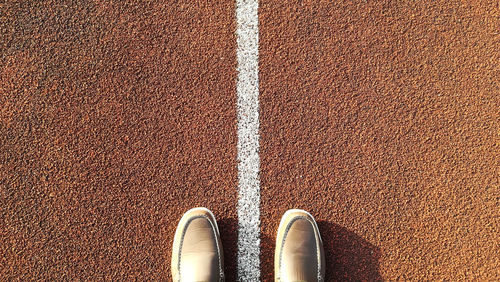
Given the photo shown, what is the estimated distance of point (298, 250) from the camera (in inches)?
76.2

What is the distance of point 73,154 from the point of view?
1992 mm

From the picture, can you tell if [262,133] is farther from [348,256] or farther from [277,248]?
[348,256]

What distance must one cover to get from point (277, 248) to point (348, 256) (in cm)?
44

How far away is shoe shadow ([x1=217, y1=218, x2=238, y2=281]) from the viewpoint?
1942 millimetres

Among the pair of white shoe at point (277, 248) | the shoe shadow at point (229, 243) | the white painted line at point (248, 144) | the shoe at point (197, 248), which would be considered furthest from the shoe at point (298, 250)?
the shoe at point (197, 248)

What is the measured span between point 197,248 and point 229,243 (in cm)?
20

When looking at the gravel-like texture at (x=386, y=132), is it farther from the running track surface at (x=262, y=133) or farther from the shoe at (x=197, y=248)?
the shoe at (x=197, y=248)

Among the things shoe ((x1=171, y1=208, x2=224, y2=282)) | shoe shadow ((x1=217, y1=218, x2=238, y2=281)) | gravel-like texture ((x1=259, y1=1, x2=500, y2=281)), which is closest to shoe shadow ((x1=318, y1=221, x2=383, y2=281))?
gravel-like texture ((x1=259, y1=1, x2=500, y2=281))

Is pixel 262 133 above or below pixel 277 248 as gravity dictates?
above

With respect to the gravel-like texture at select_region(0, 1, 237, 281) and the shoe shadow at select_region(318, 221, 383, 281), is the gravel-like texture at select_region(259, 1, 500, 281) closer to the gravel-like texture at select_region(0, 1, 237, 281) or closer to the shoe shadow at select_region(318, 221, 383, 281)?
the shoe shadow at select_region(318, 221, 383, 281)

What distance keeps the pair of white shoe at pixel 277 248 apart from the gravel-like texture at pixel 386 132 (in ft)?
0.26

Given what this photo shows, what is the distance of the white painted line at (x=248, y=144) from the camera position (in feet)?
6.37

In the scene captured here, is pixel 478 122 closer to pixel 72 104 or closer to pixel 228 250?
pixel 228 250

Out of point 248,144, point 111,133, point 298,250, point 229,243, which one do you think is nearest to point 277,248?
point 298,250
